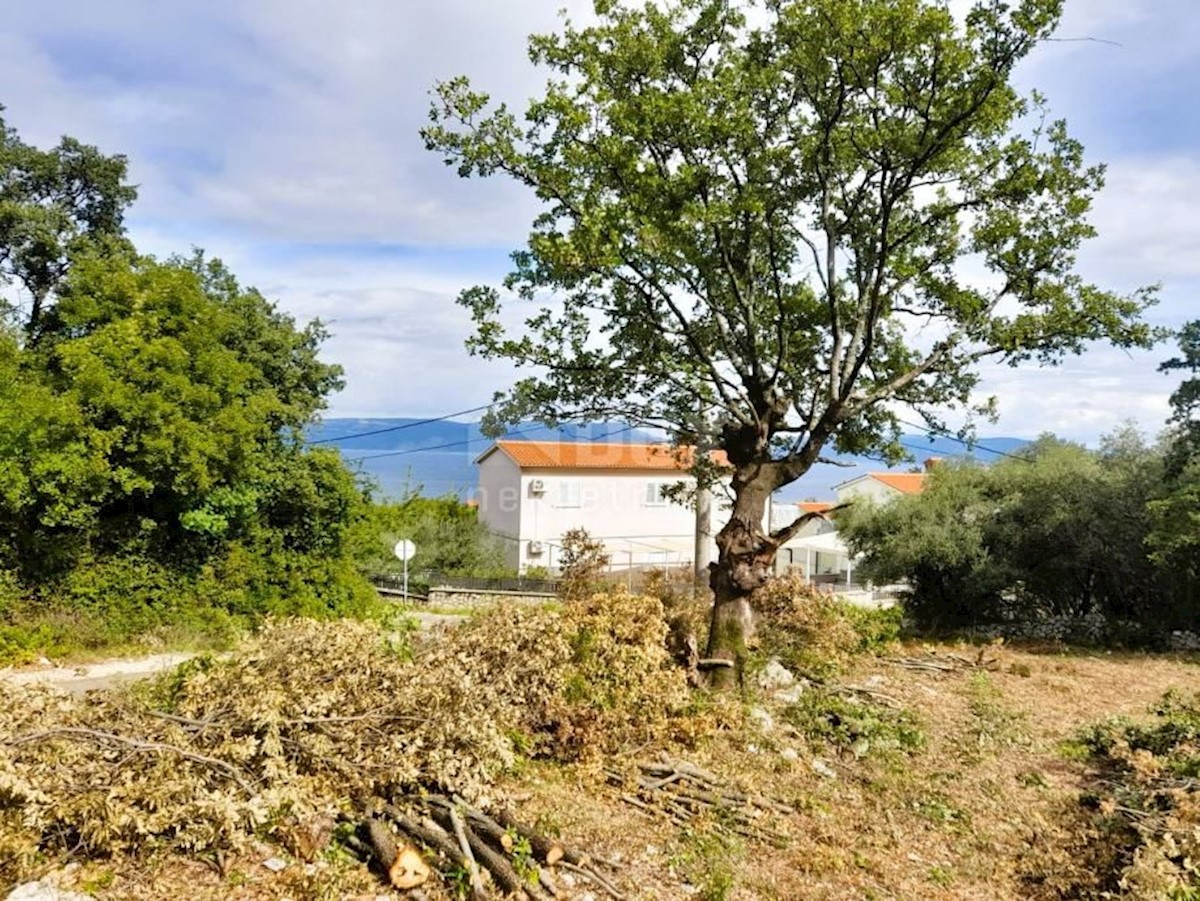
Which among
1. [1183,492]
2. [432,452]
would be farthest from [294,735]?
[432,452]

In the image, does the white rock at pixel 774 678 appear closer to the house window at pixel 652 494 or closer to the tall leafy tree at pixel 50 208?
the tall leafy tree at pixel 50 208

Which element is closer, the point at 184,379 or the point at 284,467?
the point at 184,379

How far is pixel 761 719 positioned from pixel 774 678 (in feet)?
4.39

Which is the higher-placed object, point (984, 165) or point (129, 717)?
point (984, 165)

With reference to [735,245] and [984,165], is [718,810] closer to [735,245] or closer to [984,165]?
[735,245]

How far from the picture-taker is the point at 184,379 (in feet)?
40.8

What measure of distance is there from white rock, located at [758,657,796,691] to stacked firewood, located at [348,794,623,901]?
4.72m

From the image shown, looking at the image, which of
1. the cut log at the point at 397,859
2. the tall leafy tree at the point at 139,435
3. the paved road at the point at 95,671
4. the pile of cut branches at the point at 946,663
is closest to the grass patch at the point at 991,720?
the pile of cut branches at the point at 946,663

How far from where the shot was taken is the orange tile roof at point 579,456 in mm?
32375

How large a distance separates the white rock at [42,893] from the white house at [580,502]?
86.8ft

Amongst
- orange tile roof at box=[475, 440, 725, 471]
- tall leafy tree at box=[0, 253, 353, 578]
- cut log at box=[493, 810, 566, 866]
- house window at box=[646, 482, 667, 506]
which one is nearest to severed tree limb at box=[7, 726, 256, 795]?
cut log at box=[493, 810, 566, 866]

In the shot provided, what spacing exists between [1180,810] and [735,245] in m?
6.67

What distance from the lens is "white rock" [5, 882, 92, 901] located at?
371cm

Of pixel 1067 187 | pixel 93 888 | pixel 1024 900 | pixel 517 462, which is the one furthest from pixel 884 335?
pixel 517 462
